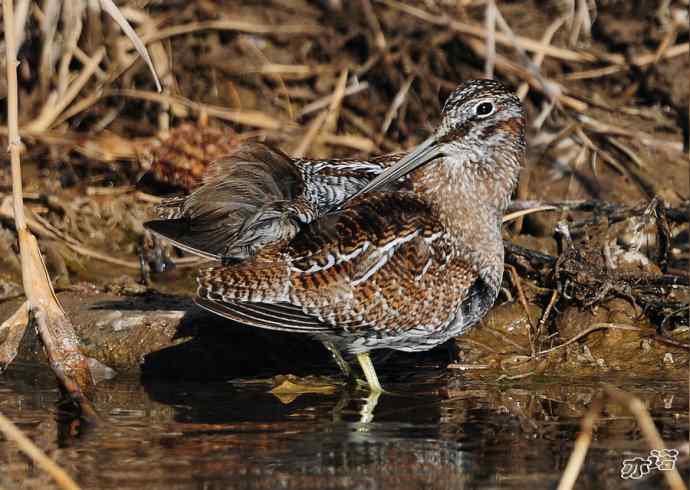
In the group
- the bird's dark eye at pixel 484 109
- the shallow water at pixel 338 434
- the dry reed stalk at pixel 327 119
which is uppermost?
the dry reed stalk at pixel 327 119

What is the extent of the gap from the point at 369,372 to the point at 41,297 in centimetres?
145

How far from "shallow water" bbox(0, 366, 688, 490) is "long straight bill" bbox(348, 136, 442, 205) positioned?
0.89m

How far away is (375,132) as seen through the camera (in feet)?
25.1

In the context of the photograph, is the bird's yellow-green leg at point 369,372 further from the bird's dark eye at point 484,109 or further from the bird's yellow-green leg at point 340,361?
the bird's dark eye at point 484,109

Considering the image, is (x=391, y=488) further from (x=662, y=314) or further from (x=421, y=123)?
(x=421, y=123)

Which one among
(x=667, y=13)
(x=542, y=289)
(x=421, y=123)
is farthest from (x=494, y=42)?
(x=542, y=289)

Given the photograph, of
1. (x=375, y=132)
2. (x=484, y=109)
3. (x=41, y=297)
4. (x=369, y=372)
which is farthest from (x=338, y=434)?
(x=375, y=132)

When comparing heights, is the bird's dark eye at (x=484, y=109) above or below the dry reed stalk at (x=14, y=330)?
above

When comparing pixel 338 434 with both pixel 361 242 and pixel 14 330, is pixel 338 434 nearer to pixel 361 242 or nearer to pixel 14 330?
pixel 361 242

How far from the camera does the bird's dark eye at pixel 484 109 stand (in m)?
5.31

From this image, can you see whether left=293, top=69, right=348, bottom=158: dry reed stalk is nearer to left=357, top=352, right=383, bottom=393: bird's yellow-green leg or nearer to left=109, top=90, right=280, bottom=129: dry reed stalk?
left=109, top=90, right=280, bottom=129: dry reed stalk

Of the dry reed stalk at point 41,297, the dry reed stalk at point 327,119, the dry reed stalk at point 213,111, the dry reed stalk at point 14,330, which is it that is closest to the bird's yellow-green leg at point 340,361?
the dry reed stalk at point 41,297

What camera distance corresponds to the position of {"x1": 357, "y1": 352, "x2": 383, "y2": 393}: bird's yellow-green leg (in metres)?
5.23

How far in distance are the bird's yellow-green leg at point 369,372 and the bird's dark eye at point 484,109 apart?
3.79ft
